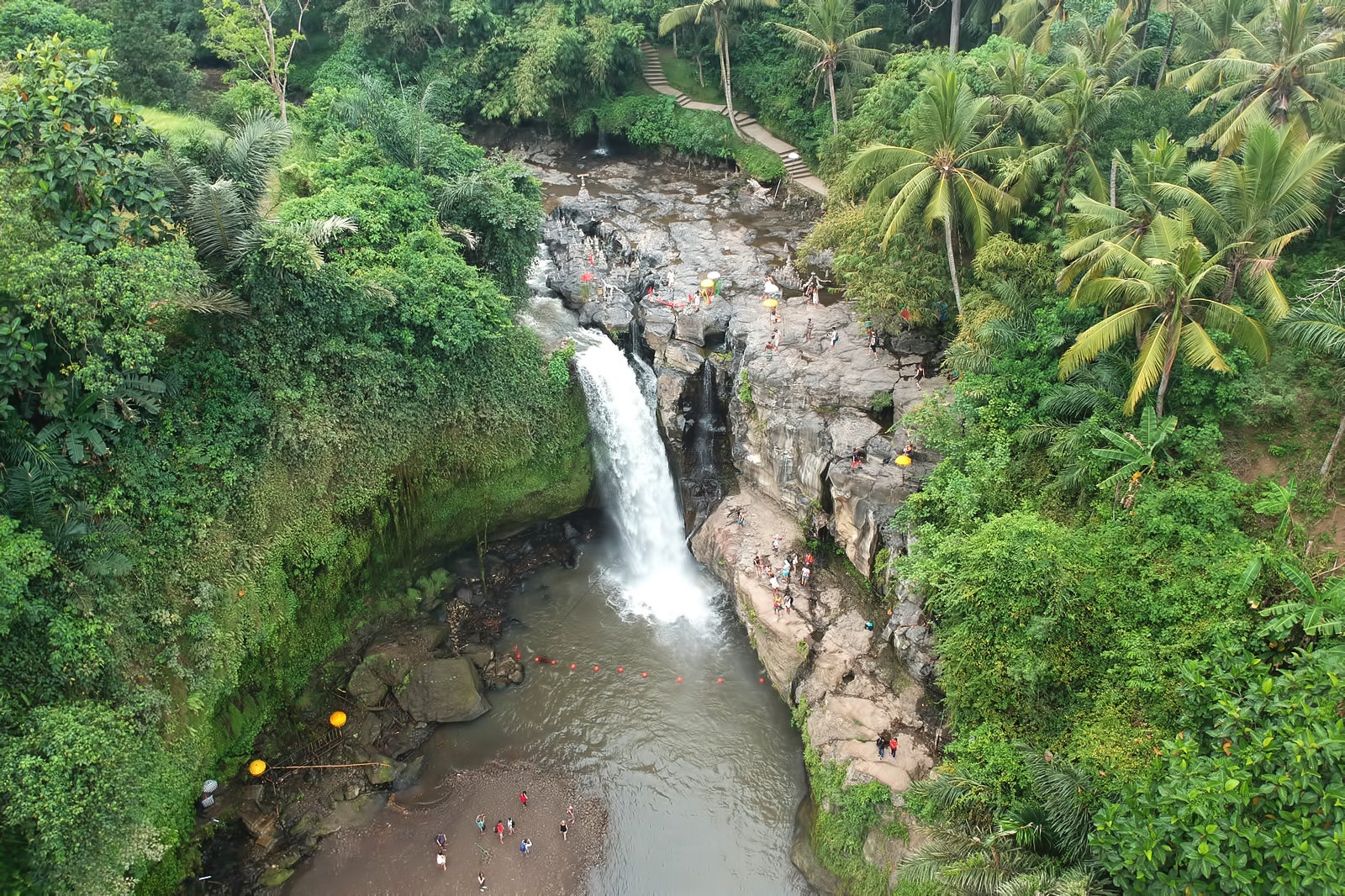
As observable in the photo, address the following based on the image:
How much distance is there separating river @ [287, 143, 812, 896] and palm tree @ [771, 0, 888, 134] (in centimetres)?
1697

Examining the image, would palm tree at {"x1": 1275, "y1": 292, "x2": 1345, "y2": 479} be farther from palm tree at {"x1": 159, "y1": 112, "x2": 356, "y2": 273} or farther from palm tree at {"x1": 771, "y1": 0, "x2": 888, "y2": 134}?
palm tree at {"x1": 159, "y1": 112, "x2": 356, "y2": 273}

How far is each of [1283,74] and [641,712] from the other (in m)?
25.7

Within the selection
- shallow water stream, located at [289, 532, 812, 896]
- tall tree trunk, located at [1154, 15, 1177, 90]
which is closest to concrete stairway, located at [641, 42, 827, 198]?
tall tree trunk, located at [1154, 15, 1177, 90]

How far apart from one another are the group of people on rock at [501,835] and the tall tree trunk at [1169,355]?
58.5 feet

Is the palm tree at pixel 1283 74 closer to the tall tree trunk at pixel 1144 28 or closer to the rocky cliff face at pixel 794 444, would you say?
the tall tree trunk at pixel 1144 28

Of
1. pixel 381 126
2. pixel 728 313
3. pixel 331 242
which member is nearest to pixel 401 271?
pixel 331 242

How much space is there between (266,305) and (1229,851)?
23746 millimetres

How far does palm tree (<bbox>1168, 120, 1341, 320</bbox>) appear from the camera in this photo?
1600 cm

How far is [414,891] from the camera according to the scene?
19.0 metres

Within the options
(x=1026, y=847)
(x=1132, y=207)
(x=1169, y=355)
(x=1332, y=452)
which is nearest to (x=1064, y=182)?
(x=1132, y=207)

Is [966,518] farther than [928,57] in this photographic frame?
No

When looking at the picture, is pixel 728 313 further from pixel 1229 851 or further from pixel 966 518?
pixel 1229 851

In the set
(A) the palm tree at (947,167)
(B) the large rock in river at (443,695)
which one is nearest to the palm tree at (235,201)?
(B) the large rock in river at (443,695)

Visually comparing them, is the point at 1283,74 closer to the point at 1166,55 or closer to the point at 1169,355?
the point at 1166,55
